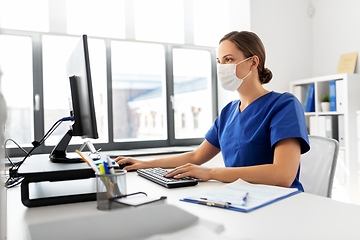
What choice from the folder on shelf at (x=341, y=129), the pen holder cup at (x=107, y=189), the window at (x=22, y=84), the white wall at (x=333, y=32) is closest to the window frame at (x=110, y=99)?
the window at (x=22, y=84)

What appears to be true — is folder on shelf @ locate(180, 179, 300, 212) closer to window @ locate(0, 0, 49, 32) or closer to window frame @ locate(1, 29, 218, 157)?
window frame @ locate(1, 29, 218, 157)

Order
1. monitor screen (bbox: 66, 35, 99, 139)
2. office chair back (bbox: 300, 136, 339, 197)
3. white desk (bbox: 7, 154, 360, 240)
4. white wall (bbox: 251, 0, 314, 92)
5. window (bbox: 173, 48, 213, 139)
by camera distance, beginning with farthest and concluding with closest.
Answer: window (bbox: 173, 48, 213, 139) < white wall (bbox: 251, 0, 314, 92) < office chair back (bbox: 300, 136, 339, 197) < monitor screen (bbox: 66, 35, 99, 139) < white desk (bbox: 7, 154, 360, 240)

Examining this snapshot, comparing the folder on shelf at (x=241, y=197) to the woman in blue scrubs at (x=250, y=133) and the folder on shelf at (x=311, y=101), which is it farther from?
the folder on shelf at (x=311, y=101)

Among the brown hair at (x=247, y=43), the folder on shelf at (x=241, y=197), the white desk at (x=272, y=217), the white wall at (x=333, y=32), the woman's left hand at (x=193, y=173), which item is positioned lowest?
the white desk at (x=272, y=217)

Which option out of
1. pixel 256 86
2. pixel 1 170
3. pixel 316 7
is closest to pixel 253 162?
pixel 256 86

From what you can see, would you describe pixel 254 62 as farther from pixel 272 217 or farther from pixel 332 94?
pixel 332 94

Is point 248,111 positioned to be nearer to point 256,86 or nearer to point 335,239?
point 256,86

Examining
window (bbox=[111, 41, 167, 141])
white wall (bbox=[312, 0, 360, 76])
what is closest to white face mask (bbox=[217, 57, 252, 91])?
window (bbox=[111, 41, 167, 141])

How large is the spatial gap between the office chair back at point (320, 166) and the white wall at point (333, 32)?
1.80m

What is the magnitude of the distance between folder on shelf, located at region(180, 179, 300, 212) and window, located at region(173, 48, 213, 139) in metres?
2.11

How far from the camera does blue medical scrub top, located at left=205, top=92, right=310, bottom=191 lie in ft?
3.86

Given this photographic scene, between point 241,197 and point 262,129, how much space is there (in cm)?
49

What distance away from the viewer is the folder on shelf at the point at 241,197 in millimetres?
774

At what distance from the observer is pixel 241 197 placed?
841 millimetres
